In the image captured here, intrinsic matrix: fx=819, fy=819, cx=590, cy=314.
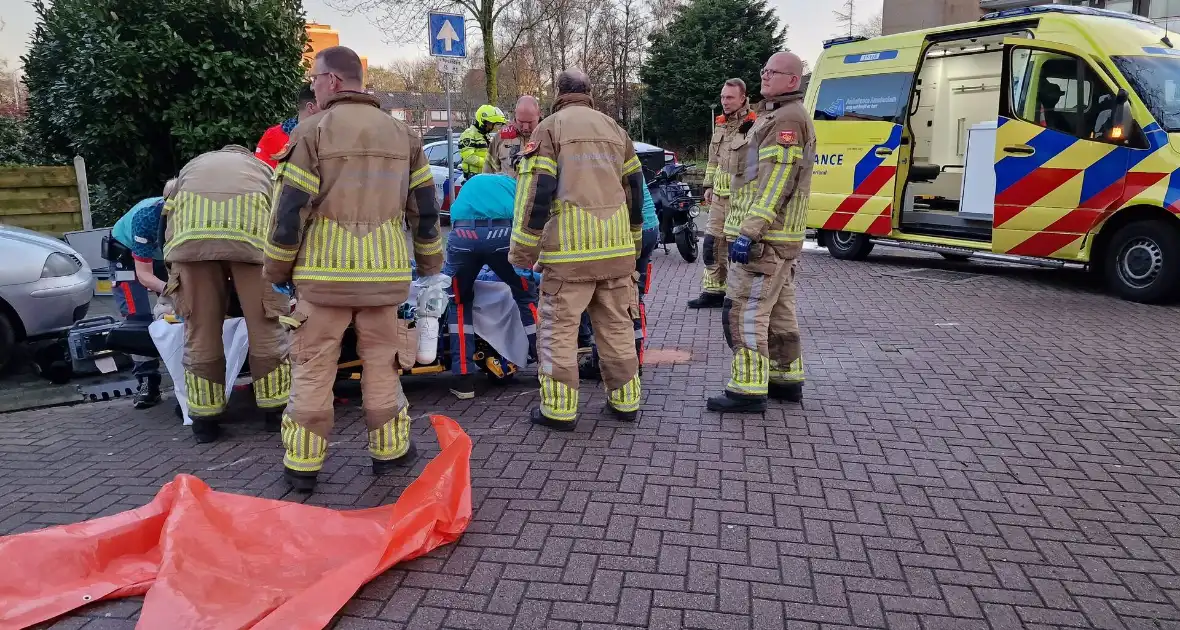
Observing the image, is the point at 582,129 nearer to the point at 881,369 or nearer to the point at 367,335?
the point at 367,335

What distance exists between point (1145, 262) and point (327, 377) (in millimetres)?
7752

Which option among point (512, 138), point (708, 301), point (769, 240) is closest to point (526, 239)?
point (769, 240)

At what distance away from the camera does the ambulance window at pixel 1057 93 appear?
806 cm

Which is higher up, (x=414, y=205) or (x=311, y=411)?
(x=414, y=205)

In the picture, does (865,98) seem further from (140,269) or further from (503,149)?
(140,269)

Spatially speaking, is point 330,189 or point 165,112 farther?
point 165,112

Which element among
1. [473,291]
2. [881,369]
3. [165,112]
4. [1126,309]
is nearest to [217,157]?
A: [473,291]

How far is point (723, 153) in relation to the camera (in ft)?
26.1

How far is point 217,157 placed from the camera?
468cm

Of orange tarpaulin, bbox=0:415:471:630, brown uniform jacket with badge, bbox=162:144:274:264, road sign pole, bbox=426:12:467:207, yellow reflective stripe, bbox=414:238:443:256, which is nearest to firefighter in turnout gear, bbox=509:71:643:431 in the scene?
yellow reflective stripe, bbox=414:238:443:256

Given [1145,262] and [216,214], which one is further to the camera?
[1145,262]

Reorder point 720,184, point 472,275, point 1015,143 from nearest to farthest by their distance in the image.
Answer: point 472,275 → point 720,184 → point 1015,143

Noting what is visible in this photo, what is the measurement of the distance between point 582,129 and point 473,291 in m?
1.49

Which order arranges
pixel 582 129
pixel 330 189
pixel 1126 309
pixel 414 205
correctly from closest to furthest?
1. pixel 330 189
2. pixel 414 205
3. pixel 582 129
4. pixel 1126 309
